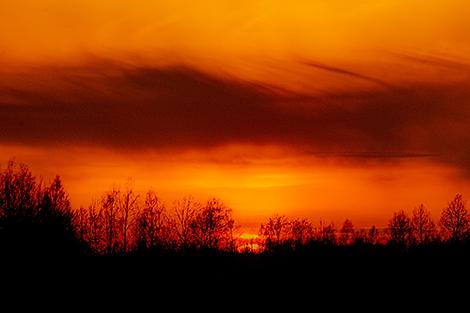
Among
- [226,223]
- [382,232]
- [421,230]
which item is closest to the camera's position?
[226,223]

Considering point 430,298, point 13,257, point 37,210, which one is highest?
point 37,210

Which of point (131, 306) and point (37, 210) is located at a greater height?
point (37, 210)

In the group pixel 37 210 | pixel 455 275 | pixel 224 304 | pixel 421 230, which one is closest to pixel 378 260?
pixel 455 275

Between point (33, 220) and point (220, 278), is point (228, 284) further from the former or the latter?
point (33, 220)

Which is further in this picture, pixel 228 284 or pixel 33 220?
pixel 33 220

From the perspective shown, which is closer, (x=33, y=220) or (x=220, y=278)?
(x=220, y=278)

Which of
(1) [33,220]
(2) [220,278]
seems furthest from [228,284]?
(1) [33,220]

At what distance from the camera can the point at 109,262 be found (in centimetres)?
2912

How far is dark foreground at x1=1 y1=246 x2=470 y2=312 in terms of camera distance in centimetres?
1922

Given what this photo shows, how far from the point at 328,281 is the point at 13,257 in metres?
18.3

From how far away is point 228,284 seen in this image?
23.8 meters

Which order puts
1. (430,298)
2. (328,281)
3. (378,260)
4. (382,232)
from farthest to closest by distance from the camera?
(382,232) → (378,260) → (328,281) → (430,298)

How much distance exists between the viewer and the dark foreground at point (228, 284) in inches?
757

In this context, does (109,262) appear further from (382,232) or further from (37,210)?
(382,232)
